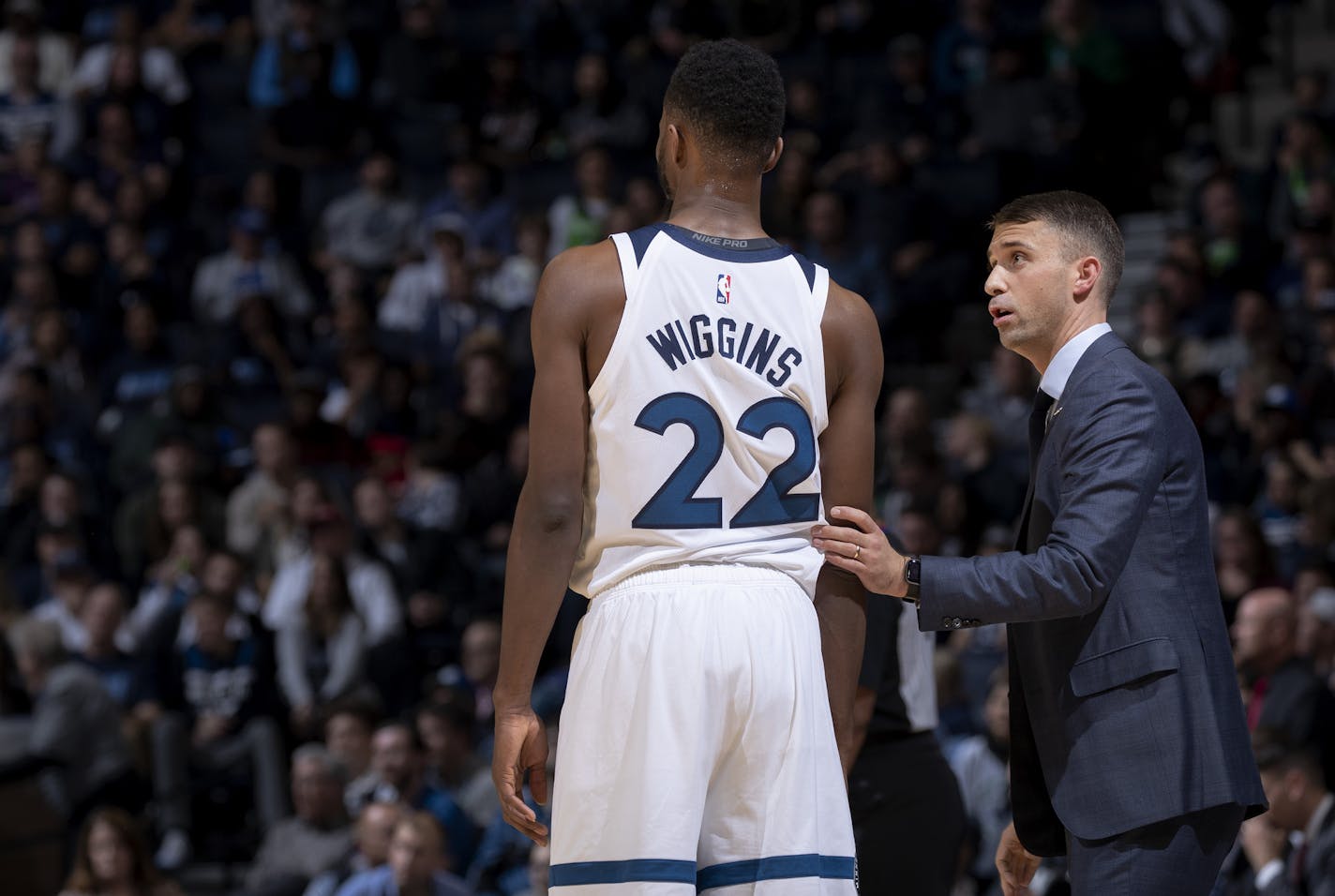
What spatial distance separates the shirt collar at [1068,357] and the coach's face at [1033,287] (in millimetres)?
38

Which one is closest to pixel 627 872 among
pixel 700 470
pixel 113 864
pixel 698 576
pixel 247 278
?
pixel 698 576

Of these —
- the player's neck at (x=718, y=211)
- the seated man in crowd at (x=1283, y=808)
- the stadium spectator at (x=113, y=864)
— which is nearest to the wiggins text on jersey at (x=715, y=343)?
the player's neck at (x=718, y=211)

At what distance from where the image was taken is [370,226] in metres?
13.8

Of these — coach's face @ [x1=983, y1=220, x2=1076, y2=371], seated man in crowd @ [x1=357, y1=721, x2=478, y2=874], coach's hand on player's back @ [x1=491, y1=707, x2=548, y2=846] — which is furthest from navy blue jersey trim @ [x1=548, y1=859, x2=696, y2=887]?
seated man in crowd @ [x1=357, y1=721, x2=478, y2=874]

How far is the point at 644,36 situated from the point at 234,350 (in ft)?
13.1

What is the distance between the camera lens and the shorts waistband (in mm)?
3428

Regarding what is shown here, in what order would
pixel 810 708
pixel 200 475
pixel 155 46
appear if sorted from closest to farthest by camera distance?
pixel 810 708 < pixel 200 475 < pixel 155 46

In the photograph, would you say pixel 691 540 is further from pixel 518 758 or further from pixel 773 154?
pixel 773 154

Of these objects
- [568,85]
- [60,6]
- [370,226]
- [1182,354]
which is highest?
[60,6]

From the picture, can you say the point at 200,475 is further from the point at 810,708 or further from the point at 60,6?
the point at 810,708

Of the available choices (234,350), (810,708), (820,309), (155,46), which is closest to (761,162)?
(820,309)

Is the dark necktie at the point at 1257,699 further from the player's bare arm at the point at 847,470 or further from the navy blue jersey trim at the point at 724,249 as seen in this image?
the navy blue jersey trim at the point at 724,249

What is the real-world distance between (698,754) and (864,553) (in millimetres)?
496

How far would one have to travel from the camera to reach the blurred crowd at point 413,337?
357 inches
